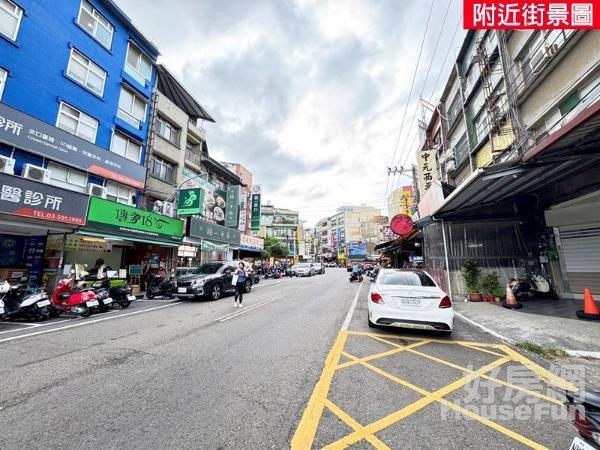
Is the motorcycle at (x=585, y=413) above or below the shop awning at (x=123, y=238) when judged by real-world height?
below

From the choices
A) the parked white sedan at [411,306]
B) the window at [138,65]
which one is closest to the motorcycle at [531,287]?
the parked white sedan at [411,306]

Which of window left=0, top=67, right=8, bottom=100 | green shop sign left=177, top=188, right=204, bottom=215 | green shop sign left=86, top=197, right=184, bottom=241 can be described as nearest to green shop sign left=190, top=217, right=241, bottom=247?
green shop sign left=177, top=188, right=204, bottom=215

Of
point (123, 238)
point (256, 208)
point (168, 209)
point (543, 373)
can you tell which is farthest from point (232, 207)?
point (543, 373)

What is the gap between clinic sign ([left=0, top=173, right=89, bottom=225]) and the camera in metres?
8.45

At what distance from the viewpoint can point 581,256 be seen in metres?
8.83

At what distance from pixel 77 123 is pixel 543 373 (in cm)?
1842

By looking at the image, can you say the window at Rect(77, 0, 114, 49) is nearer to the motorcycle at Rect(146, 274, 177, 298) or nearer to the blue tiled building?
the blue tiled building

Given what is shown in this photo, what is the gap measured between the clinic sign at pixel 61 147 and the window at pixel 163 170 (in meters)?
2.43

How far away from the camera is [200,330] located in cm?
629

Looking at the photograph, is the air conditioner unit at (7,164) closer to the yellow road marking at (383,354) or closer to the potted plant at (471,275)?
the yellow road marking at (383,354)

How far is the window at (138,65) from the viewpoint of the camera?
15594mm

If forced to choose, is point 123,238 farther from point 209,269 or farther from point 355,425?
point 355,425

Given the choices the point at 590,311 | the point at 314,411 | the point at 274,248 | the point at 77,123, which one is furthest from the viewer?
the point at 274,248

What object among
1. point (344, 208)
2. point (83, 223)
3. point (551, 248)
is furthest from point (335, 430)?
point (344, 208)
